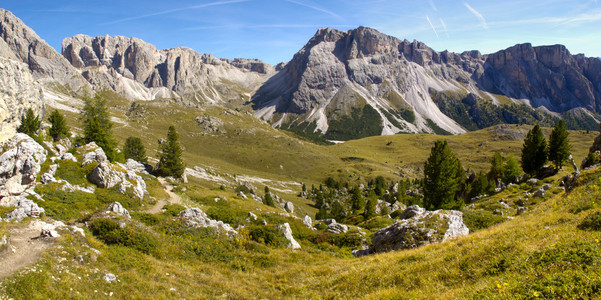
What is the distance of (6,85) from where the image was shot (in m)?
47.4

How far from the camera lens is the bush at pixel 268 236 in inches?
1017

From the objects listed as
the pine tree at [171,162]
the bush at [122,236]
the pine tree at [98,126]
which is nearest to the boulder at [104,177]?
the pine tree at [98,126]

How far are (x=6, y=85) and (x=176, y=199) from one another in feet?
112

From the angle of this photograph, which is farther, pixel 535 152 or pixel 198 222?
pixel 535 152

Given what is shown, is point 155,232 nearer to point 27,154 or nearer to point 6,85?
point 27,154

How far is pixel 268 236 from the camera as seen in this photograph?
26281 mm

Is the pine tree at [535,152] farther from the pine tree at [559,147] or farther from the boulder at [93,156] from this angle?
the boulder at [93,156]

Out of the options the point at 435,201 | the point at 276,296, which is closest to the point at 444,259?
the point at 276,296

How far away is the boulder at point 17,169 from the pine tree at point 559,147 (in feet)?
286

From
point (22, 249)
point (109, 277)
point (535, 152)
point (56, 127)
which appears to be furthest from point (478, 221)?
point (56, 127)

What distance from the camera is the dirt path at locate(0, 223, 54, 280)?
12.8 metres

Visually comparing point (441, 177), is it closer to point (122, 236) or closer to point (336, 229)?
point (336, 229)

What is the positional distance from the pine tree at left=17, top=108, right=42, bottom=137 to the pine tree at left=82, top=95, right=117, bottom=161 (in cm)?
976

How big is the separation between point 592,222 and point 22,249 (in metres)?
26.8
